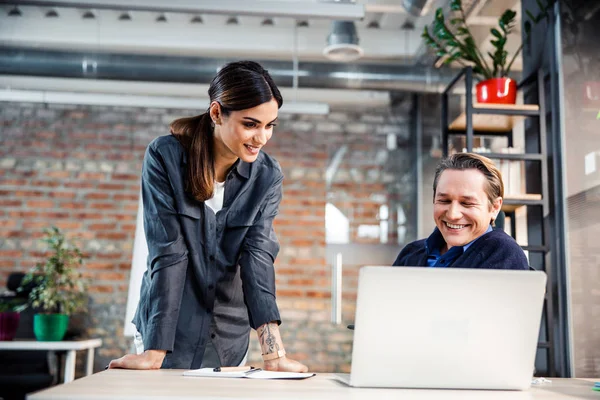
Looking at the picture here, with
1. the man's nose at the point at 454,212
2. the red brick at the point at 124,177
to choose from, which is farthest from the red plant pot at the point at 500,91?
the red brick at the point at 124,177

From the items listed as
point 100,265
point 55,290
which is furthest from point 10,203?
point 55,290

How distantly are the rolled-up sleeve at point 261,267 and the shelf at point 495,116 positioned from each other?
209 cm

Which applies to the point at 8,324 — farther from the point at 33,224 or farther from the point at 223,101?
the point at 223,101

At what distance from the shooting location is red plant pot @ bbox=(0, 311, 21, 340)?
4.88 meters

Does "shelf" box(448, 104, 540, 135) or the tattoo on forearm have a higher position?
"shelf" box(448, 104, 540, 135)

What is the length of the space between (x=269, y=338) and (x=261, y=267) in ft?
A: 0.67

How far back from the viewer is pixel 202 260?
Result: 69.5 inches

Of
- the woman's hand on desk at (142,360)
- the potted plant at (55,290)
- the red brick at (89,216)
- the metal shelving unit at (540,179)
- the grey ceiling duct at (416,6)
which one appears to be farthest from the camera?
the red brick at (89,216)

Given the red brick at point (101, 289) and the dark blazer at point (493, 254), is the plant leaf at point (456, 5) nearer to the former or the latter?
the dark blazer at point (493, 254)

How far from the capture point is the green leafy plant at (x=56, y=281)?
5105 mm

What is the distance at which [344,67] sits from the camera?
5.11 m

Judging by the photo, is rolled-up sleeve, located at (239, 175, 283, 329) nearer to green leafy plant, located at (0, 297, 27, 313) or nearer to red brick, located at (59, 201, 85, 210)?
green leafy plant, located at (0, 297, 27, 313)

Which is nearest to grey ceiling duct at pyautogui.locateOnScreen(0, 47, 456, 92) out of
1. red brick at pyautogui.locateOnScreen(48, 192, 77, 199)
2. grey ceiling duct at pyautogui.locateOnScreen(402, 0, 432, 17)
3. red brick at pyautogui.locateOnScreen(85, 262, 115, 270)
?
grey ceiling duct at pyautogui.locateOnScreen(402, 0, 432, 17)

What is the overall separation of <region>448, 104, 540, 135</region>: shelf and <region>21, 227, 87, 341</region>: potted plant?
319 cm
